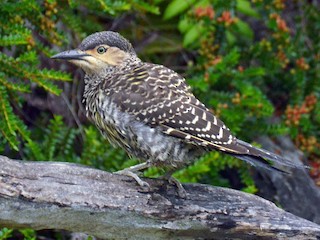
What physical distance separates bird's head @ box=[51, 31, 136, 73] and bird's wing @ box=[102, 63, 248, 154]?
14 centimetres

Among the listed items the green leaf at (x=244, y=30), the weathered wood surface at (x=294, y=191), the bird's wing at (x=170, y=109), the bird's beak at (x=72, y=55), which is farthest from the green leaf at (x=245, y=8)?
the bird's beak at (x=72, y=55)

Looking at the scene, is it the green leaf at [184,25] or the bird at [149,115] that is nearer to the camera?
the bird at [149,115]

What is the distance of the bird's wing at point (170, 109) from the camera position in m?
3.86

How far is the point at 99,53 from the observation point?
13.9ft

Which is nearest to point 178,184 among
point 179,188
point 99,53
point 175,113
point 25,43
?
point 179,188

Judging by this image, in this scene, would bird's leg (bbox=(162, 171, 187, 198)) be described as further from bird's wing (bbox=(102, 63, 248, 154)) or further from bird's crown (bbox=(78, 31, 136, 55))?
bird's crown (bbox=(78, 31, 136, 55))

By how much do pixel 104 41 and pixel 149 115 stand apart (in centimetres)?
59

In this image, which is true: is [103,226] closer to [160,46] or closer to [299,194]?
[299,194]

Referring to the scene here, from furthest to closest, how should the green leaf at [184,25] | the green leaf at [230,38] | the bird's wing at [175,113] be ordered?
the green leaf at [230,38] < the green leaf at [184,25] < the bird's wing at [175,113]

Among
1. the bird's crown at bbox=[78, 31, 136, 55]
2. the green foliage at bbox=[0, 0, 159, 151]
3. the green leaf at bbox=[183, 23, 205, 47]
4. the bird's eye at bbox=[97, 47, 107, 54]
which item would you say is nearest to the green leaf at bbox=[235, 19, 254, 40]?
the green leaf at bbox=[183, 23, 205, 47]

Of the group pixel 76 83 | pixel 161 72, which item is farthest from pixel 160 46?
pixel 161 72

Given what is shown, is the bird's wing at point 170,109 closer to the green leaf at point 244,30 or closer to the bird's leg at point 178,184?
the bird's leg at point 178,184

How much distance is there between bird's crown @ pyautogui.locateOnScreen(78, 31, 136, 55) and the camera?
4172 mm

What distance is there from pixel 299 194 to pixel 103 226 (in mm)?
2242
